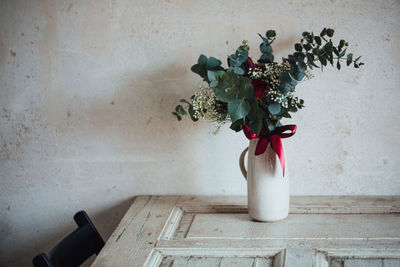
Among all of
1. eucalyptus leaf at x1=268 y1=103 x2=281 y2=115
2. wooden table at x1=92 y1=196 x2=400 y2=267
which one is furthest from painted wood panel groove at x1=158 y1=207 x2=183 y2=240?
eucalyptus leaf at x1=268 y1=103 x2=281 y2=115

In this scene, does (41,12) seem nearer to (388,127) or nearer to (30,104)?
(30,104)

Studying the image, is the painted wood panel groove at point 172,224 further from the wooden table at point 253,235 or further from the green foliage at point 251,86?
the green foliage at point 251,86

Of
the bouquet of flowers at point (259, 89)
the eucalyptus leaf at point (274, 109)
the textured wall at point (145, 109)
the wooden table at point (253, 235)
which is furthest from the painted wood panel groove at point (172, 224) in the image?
the eucalyptus leaf at point (274, 109)

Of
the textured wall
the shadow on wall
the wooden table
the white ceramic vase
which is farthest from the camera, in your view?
the shadow on wall

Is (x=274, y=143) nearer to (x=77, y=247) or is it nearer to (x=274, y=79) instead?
(x=274, y=79)

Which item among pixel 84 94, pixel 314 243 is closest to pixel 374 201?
pixel 314 243

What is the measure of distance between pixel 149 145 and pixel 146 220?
0.38 metres

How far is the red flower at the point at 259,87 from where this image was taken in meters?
1.31

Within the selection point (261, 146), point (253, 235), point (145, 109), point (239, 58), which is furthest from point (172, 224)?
point (239, 58)

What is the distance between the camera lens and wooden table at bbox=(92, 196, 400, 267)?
1.18m

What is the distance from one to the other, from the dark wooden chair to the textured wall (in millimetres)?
334

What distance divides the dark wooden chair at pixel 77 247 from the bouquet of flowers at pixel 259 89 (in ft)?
1.91

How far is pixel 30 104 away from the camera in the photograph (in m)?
1.77

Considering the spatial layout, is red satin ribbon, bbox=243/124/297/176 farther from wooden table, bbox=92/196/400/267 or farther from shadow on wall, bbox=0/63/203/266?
shadow on wall, bbox=0/63/203/266
